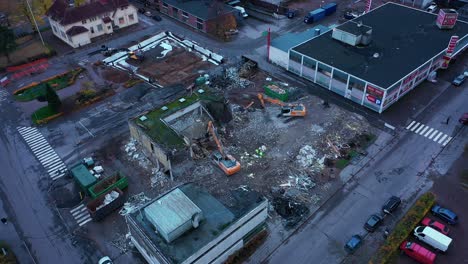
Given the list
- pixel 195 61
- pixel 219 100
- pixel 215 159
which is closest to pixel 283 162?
pixel 215 159

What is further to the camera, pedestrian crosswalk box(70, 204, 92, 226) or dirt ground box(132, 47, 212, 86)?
dirt ground box(132, 47, 212, 86)

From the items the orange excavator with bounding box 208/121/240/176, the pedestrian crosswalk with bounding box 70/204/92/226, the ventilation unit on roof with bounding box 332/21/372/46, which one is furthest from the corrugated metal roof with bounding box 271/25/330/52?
the pedestrian crosswalk with bounding box 70/204/92/226

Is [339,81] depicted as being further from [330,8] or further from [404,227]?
[330,8]

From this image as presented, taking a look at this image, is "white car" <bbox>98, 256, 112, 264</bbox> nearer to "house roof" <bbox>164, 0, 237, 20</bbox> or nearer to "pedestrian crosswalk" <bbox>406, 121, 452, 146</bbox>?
"pedestrian crosswalk" <bbox>406, 121, 452, 146</bbox>

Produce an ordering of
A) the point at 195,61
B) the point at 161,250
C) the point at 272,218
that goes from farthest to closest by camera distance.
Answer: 1. the point at 195,61
2. the point at 272,218
3. the point at 161,250

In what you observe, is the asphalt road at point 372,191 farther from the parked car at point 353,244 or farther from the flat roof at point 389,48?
the flat roof at point 389,48

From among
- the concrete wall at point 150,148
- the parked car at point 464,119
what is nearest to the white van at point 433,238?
the parked car at point 464,119

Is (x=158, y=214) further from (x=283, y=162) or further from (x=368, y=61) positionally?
(x=368, y=61)
